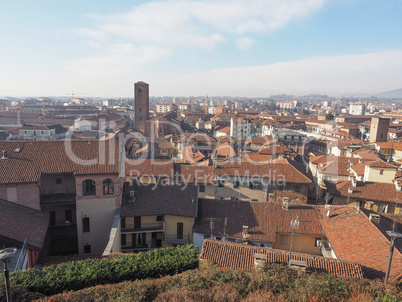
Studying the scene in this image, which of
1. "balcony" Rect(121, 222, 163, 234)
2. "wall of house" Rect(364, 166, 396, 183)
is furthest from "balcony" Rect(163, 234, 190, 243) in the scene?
"wall of house" Rect(364, 166, 396, 183)

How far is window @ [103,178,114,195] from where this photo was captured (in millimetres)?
20922

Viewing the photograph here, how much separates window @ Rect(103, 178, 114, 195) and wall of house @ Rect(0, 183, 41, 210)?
4.30 meters

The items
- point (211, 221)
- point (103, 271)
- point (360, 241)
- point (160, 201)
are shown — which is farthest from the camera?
point (160, 201)

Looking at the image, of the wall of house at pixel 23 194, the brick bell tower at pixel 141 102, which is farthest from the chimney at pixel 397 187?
the brick bell tower at pixel 141 102

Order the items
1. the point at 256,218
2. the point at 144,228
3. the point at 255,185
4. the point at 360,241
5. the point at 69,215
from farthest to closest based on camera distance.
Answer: the point at 255,185
the point at 69,215
the point at 144,228
the point at 256,218
the point at 360,241

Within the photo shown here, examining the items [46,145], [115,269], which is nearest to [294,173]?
[115,269]

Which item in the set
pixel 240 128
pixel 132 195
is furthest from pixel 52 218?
pixel 240 128

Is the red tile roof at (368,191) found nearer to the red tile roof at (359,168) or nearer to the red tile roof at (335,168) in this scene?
the red tile roof at (335,168)

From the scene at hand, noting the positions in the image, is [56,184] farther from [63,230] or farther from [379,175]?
[379,175]

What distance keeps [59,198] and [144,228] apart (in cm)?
662

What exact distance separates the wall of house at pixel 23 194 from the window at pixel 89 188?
290 centimetres

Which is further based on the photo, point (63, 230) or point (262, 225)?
point (63, 230)

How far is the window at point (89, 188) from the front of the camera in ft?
67.7

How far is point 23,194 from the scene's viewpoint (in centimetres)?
1906
